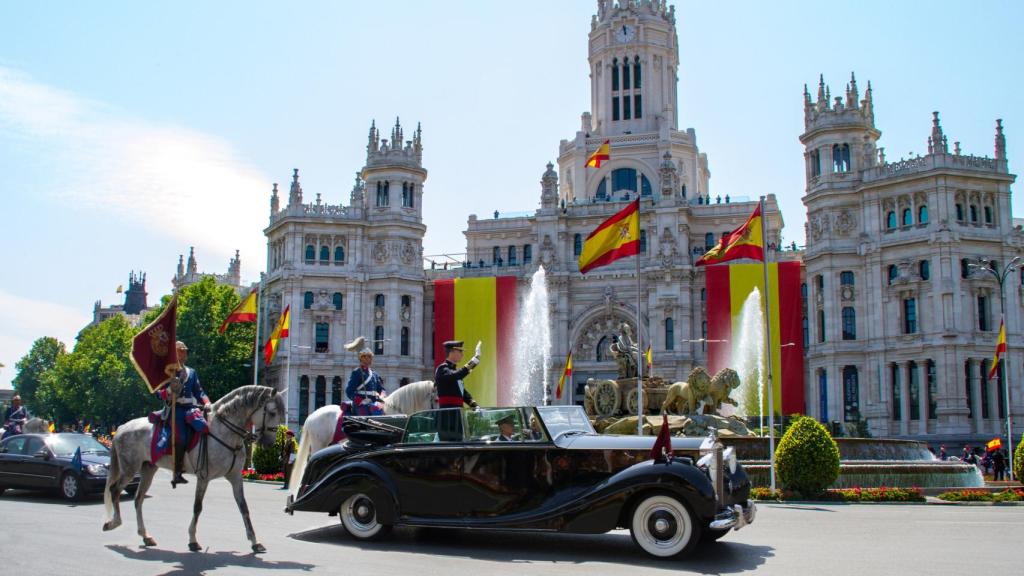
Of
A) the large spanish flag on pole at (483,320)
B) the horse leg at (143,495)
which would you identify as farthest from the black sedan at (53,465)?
the large spanish flag on pole at (483,320)

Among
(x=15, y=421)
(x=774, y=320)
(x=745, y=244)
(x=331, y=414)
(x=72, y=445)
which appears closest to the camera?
(x=331, y=414)

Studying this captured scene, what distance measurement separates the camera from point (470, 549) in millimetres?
13133

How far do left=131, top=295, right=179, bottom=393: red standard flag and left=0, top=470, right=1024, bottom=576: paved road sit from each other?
7.90 ft

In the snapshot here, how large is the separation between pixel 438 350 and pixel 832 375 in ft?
93.4

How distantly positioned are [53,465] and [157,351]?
30.8 ft

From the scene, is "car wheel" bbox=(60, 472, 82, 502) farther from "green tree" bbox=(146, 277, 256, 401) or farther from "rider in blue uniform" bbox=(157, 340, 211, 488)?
"green tree" bbox=(146, 277, 256, 401)

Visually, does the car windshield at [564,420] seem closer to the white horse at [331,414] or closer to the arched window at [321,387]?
the white horse at [331,414]

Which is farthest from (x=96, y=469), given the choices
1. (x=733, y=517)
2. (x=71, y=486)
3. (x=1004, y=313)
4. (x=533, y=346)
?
(x=533, y=346)

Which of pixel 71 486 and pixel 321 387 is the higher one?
pixel 321 387

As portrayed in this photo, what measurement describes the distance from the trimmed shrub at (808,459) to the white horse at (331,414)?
31.6 feet

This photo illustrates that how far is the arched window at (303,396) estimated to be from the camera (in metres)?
70.2

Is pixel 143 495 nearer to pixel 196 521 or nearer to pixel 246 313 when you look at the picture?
pixel 196 521

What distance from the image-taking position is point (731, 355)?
211 feet

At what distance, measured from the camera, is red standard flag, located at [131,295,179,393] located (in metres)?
13.0
